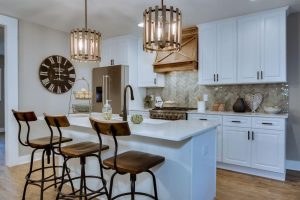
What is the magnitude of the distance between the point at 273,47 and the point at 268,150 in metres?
1.56

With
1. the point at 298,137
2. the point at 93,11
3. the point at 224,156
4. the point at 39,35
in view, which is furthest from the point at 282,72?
the point at 39,35

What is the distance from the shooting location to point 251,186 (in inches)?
119

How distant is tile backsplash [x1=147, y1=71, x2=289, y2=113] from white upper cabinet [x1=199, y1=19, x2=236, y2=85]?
15.0 inches

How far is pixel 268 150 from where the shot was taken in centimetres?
327

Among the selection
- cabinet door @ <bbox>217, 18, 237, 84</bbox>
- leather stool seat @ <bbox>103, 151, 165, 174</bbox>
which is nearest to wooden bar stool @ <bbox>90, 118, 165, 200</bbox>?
leather stool seat @ <bbox>103, 151, 165, 174</bbox>

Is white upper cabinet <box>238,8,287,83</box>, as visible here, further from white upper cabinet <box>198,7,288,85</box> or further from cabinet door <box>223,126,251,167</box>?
cabinet door <box>223,126,251,167</box>

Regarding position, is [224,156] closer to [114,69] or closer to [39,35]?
[114,69]

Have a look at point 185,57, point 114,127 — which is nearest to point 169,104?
point 185,57

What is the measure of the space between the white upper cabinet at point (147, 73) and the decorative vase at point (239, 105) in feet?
5.57

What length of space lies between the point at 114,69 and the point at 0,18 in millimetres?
2151

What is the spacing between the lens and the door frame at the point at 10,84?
3.79 meters

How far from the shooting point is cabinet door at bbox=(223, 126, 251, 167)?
3439 millimetres

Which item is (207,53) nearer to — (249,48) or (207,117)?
(249,48)

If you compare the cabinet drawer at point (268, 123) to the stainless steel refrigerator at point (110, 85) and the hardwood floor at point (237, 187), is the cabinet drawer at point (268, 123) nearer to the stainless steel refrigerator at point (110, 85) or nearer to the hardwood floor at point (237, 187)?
the hardwood floor at point (237, 187)
